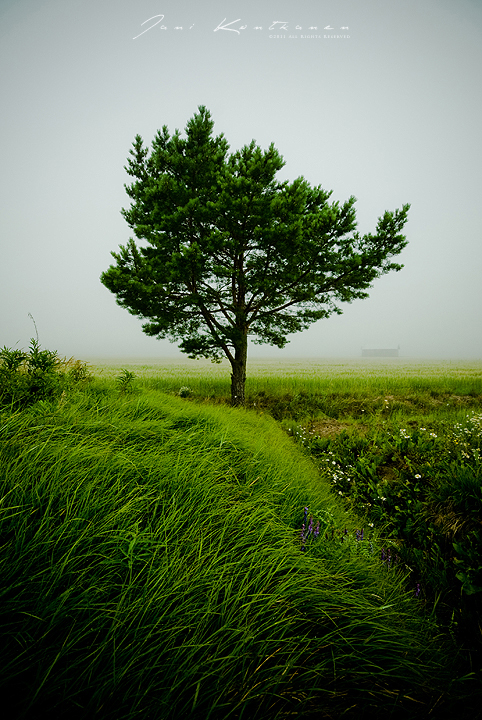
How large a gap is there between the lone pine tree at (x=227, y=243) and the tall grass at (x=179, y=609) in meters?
6.91

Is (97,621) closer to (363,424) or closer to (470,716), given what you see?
(470,716)

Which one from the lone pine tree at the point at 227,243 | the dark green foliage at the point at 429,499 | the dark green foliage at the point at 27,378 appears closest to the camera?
the dark green foliage at the point at 429,499

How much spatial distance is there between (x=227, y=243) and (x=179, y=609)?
8.73m

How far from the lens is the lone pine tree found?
7820 millimetres

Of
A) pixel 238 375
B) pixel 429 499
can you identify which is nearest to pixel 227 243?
pixel 238 375

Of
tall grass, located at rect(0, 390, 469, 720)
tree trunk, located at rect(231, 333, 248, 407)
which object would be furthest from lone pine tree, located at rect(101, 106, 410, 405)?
tall grass, located at rect(0, 390, 469, 720)

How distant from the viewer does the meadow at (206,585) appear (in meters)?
1.04

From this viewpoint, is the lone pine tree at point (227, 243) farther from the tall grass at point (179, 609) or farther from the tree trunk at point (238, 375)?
the tall grass at point (179, 609)

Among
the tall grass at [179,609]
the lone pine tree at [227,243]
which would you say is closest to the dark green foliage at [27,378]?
the tall grass at [179,609]

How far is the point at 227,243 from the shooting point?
8.43 m

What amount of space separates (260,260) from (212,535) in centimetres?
874

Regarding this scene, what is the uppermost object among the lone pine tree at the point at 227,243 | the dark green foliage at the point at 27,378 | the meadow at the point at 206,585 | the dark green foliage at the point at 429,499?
the lone pine tree at the point at 227,243

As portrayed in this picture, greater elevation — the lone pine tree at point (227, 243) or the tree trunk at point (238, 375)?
the lone pine tree at point (227, 243)

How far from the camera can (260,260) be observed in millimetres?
9156
